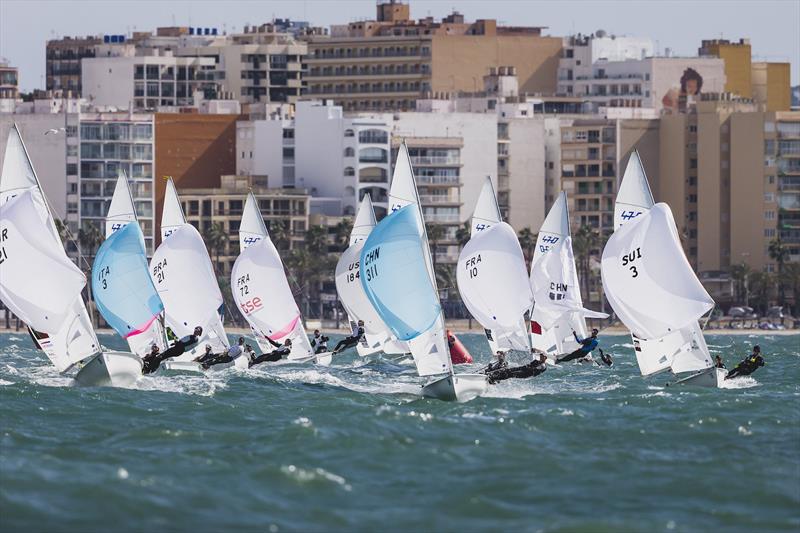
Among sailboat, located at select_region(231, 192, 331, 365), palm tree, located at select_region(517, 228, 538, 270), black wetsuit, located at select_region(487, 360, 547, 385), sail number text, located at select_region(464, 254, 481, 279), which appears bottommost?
black wetsuit, located at select_region(487, 360, 547, 385)

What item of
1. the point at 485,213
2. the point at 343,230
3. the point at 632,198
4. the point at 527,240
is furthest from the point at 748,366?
the point at 527,240

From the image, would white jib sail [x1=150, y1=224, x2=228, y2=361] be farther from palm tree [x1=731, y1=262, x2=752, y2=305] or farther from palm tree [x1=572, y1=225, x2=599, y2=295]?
palm tree [x1=731, y1=262, x2=752, y2=305]

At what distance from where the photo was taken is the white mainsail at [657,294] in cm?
7106

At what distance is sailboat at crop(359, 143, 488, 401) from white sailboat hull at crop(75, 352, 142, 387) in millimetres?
9299

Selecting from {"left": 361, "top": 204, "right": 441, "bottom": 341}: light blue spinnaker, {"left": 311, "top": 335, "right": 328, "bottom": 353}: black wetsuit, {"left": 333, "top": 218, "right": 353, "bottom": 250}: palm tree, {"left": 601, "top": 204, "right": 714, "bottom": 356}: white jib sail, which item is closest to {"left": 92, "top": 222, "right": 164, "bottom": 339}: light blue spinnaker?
{"left": 361, "top": 204, "right": 441, "bottom": 341}: light blue spinnaker

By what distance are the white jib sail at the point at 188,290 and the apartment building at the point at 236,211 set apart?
326ft

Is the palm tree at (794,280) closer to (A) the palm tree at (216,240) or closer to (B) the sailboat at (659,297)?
(A) the palm tree at (216,240)

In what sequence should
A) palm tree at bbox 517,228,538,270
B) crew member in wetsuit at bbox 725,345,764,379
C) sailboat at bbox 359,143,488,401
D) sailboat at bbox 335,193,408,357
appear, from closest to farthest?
sailboat at bbox 359,143,488,401 → crew member in wetsuit at bbox 725,345,764,379 → sailboat at bbox 335,193,408,357 → palm tree at bbox 517,228,538,270

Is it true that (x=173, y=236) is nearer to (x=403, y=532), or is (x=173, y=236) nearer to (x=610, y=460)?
(x=610, y=460)

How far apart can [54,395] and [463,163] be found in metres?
128

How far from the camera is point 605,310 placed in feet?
605

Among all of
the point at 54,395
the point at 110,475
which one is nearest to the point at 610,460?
the point at 110,475

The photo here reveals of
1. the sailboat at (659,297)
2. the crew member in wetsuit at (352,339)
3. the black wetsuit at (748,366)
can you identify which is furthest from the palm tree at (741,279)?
the sailboat at (659,297)

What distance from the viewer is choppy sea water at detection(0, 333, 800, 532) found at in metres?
46.4
